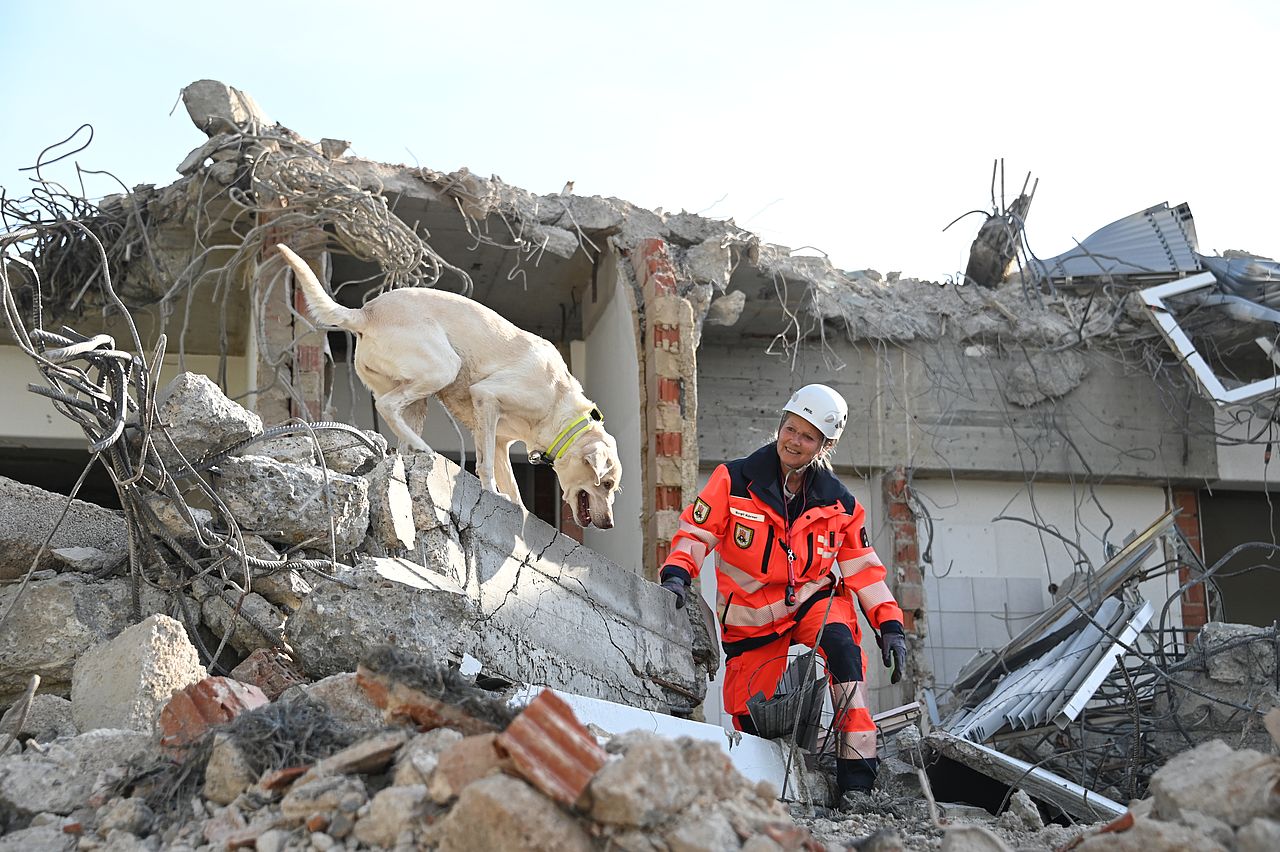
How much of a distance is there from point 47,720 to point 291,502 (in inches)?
45.8

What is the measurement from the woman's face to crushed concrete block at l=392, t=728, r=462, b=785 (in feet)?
9.83

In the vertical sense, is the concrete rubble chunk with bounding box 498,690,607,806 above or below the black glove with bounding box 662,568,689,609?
above

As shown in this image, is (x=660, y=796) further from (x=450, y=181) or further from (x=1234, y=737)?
(x=450, y=181)

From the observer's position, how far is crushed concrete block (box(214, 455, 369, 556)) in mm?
4719

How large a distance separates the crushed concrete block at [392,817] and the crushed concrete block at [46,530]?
2.41 m

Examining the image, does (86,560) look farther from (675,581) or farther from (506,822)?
(506,822)

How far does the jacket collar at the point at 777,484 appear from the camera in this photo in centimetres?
569

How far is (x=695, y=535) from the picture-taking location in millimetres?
5609

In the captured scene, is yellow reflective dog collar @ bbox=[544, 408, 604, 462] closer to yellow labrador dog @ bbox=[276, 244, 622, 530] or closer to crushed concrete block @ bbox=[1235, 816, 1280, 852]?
yellow labrador dog @ bbox=[276, 244, 622, 530]

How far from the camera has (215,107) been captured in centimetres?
833

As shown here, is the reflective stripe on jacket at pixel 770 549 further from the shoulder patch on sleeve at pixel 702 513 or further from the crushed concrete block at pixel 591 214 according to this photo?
the crushed concrete block at pixel 591 214

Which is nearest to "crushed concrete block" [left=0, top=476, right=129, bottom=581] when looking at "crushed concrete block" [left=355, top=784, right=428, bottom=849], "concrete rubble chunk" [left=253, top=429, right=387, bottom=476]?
"concrete rubble chunk" [left=253, top=429, right=387, bottom=476]

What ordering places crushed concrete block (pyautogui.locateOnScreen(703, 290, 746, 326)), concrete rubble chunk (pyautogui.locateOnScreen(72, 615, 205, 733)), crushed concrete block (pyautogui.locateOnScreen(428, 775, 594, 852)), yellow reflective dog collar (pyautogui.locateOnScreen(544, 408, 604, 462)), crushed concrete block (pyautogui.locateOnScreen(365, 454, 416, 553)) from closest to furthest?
crushed concrete block (pyautogui.locateOnScreen(428, 775, 594, 852)) < concrete rubble chunk (pyautogui.locateOnScreen(72, 615, 205, 733)) < crushed concrete block (pyautogui.locateOnScreen(365, 454, 416, 553)) < yellow reflective dog collar (pyautogui.locateOnScreen(544, 408, 604, 462)) < crushed concrete block (pyautogui.locateOnScreen(703, 290, 746, 326))

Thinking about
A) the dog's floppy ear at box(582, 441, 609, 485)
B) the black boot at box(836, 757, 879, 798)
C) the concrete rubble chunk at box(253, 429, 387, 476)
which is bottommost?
the black boot at box(836, 757, 879, 798)
